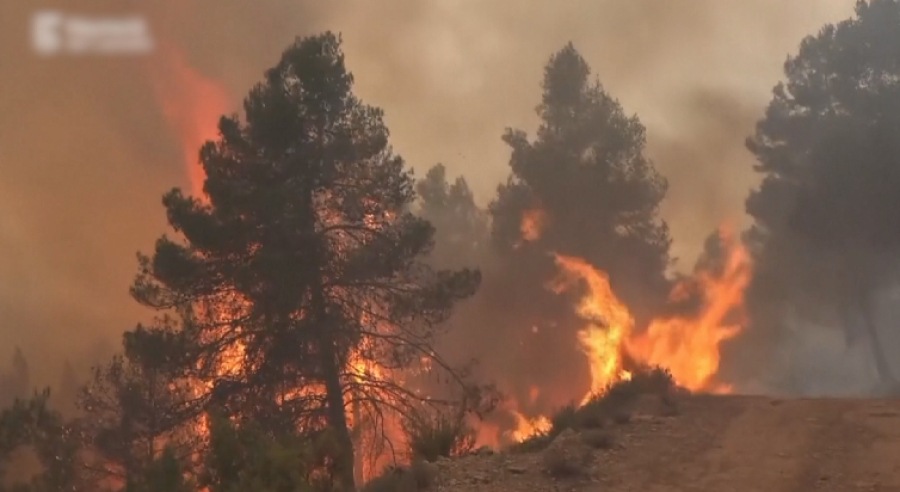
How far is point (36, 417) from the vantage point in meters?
16.4

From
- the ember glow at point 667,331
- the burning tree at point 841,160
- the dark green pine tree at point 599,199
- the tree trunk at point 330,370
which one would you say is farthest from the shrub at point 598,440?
the dark green pine tree at point 599,199

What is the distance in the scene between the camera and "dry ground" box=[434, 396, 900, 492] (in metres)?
10.5

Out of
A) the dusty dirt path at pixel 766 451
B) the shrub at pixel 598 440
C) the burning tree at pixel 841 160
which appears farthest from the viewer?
the burning tree at pixel 841 160

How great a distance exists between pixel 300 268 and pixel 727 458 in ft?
31.5

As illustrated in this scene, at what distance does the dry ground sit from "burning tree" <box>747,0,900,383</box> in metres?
16.0

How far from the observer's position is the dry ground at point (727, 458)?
10531 millimetres

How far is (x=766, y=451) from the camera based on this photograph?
1186cm

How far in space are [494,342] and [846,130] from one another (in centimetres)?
1587

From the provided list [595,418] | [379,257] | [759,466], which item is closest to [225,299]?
[379,257]

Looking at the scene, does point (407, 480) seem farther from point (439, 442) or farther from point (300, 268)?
point (300, 268)

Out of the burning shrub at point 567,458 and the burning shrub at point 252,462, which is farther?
the burning shrub at point 567,458

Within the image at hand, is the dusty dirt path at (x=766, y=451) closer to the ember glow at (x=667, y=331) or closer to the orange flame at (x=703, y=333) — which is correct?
the ember glow at (x=667, y=331)

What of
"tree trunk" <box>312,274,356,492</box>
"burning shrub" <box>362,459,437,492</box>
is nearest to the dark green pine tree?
"tree trunk" <box>312,274,356,492</box>

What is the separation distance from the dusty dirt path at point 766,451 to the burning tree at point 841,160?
15.7m
